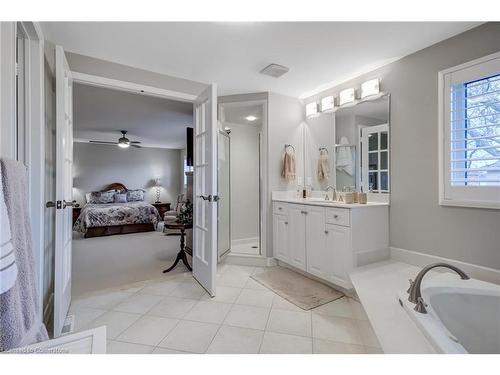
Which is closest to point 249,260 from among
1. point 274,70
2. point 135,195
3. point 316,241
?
point 316,241

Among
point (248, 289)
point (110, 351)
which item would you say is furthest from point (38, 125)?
point (248, 289)

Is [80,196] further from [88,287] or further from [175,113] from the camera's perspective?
[88,287]

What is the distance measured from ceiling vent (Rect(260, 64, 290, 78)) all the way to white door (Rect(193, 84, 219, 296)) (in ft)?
2.11

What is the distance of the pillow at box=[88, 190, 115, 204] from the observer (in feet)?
21.1

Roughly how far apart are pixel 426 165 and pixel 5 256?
2821 millimetres

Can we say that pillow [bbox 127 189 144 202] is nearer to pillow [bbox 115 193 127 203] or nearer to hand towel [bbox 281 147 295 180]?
pillow [bbox 115 193 127 203]

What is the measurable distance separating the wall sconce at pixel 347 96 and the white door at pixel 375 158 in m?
0.39

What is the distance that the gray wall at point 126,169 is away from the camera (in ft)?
21.9

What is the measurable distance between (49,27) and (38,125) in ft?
2.89

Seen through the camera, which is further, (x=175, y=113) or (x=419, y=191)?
(x=175, y=113)

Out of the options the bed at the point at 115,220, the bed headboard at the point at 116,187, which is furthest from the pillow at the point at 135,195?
the bed at the point at 115,220

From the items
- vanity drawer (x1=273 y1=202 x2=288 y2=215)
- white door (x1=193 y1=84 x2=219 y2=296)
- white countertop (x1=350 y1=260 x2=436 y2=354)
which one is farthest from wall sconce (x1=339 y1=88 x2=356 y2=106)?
white countertop (x1=350 y1=260 x2=436 y2=354)

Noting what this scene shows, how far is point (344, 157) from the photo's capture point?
2928 mm
